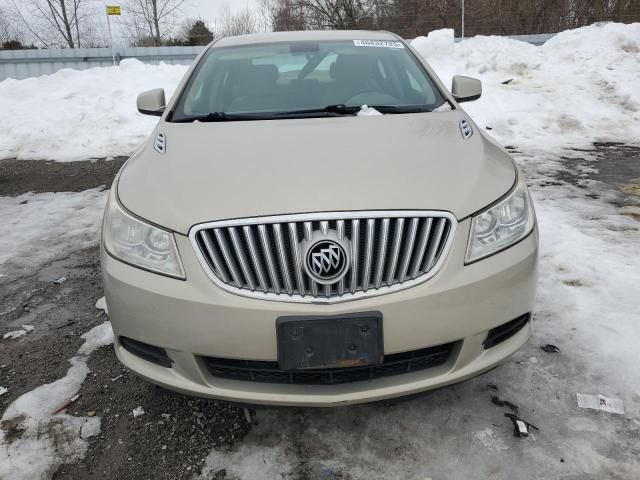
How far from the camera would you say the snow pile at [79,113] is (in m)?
8.12

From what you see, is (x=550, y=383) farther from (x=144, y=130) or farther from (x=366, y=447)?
(x=144, y=130)

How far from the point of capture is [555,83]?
9.53 metres

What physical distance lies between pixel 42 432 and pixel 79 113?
26.6ft

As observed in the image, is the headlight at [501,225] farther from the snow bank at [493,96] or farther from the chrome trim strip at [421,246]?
the snow bank at [493,96]

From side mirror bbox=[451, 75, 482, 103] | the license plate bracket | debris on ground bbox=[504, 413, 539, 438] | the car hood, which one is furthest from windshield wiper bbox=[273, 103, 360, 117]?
debris on ground bbox=[504, 413, 539, 438]

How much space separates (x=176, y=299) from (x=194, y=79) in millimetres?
1935

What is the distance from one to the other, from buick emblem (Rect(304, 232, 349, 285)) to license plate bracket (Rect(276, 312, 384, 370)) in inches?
5.2

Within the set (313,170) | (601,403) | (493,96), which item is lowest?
(601,403)

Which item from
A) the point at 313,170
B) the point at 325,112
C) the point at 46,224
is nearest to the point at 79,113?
the point at 46,224

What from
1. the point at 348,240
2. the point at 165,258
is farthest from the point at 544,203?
the point at 165,258

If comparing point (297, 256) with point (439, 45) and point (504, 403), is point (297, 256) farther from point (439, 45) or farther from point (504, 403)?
point (439, 45)

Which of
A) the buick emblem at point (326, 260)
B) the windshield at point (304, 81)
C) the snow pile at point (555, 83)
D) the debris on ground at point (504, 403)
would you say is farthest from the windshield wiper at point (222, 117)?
the snow pile at point (555, 83)

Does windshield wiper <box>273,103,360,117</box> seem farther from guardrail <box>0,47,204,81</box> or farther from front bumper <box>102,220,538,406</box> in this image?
guardrail <box>0,47,204,81</box>

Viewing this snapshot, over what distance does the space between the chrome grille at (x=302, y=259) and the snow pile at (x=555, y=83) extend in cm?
622
